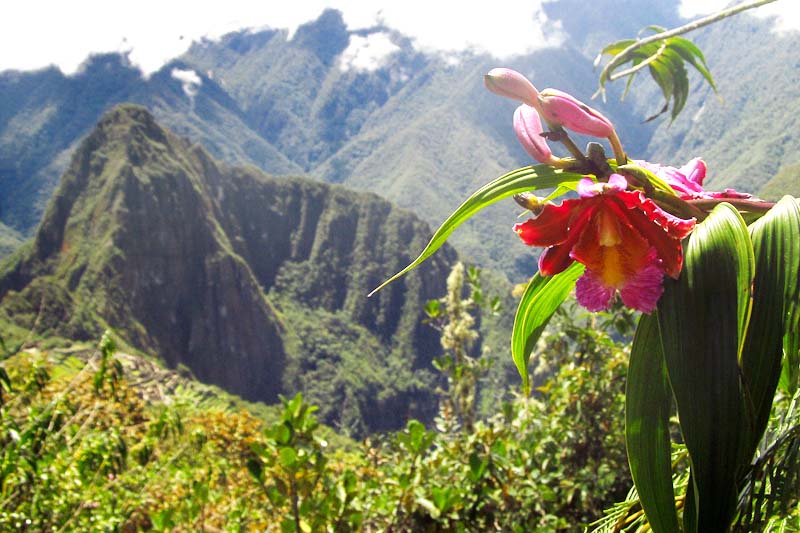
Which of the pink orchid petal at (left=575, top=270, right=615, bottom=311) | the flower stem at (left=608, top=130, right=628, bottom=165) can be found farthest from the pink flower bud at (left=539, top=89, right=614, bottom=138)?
the pink orchid petal at (left=575, top=270, right=615, bottom=311)

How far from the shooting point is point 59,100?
154 metres

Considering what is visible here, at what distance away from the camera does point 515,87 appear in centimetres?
46

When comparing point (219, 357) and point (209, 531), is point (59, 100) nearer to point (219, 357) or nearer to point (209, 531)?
point (219, 357)

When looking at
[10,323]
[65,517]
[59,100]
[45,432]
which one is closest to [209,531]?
[65,517]

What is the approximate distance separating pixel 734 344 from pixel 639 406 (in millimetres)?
94

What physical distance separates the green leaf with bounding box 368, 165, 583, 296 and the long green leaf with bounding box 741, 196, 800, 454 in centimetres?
13

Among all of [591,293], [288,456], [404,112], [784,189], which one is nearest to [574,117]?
[591,293]

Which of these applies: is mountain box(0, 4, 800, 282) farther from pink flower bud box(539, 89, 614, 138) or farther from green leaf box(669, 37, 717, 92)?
pink flower bud box(539, 89, 614, 138)

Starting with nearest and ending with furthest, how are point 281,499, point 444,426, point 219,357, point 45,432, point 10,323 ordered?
point 281,499 < point 45,432 < point 444,426 < point 10,323 < point 219,357

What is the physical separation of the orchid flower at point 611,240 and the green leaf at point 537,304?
4 centimetres

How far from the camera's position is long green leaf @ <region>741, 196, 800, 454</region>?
1.00 feet

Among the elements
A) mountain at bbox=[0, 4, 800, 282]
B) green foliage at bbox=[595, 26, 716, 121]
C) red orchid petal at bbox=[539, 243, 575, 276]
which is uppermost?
mountain at bbox=[0, 4, 800, 282]

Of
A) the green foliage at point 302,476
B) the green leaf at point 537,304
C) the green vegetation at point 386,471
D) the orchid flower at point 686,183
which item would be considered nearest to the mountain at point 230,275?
the green vegetation at point 386,471

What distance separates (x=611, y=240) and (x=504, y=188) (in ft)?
0.30
